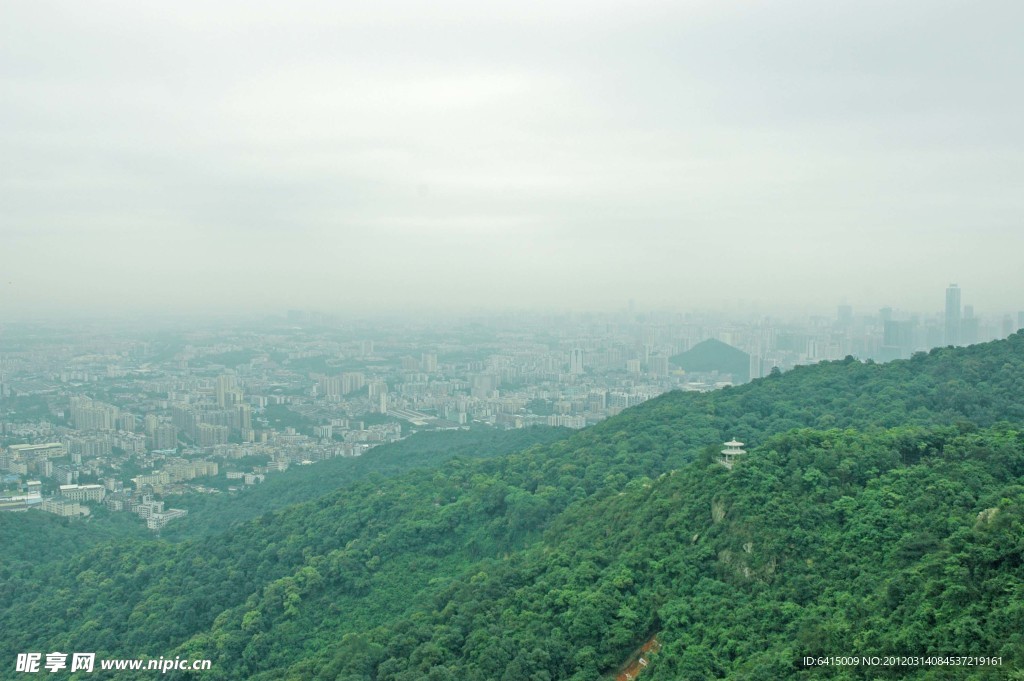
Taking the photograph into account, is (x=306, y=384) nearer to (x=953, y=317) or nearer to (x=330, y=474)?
(x=330, y=474)

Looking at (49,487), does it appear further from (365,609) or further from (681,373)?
(681,373)

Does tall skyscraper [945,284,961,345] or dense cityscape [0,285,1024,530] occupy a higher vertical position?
tall skyscraper [945,284,961,345]

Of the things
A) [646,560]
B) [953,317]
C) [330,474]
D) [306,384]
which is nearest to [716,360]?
[953,317]

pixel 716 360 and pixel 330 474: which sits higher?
pixel 716 360

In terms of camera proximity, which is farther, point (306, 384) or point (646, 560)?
point (306, 384)

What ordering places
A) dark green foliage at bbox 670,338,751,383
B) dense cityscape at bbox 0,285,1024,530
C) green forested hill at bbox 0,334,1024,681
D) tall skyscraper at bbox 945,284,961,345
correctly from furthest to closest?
dark green foliage at bbox 670,338,751,383
tall skyscraper at bbox 945,284,961,345
dense cityscape at bbox 0,285,1024,530
green forested hill at bbox 0,334,1024,681

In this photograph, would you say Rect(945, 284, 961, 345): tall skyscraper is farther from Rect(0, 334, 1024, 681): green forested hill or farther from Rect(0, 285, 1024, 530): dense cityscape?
Rect(0, 334, 1024, 681): green forested hill

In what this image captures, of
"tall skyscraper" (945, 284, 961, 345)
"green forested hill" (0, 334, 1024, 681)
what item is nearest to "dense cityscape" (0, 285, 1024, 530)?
"tall skyscraper" (945, 284, 961, 345)

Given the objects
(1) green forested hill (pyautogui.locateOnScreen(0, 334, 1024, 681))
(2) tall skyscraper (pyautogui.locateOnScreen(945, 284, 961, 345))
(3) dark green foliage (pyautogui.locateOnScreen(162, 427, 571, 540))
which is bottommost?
(3) dark green foliage (pyautogui.locateOnScreen(162, 427, 571, 540))

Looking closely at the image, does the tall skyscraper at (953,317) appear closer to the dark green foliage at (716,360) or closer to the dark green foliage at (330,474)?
the dark green foliage at (716,360)
